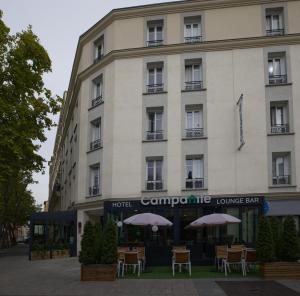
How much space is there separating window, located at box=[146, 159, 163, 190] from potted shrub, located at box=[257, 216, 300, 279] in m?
11.3

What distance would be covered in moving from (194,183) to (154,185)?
2.23 m

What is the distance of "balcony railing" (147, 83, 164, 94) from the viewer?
1155 inches

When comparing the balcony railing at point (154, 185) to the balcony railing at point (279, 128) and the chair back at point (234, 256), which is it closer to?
the balcony railing at point (279, 128)

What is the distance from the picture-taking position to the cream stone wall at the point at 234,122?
27266 millimetres

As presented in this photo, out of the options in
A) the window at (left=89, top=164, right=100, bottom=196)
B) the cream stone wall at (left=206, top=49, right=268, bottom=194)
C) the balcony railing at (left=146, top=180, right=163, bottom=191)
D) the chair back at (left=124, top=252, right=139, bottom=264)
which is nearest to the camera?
the chair back at (left=124, top=252, right=139, bottom=264)

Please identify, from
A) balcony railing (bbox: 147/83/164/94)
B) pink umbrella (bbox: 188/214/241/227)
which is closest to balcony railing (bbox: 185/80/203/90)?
balcony railing (bbox: 147/83/164/94)

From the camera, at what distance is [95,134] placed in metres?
31.8

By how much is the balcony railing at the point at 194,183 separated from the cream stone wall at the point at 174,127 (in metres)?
0.45

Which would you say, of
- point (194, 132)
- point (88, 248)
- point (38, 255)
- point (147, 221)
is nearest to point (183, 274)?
point (147, 221)

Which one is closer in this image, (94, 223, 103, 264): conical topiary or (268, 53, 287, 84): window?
(94, 223, 103, 264): conical topiary

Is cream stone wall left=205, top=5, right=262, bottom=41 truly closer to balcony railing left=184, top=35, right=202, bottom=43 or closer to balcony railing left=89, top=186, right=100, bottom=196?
balcony railing left=184, top=35, right=202, bottom=43

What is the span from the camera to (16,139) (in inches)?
998

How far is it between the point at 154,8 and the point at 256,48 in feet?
21.3

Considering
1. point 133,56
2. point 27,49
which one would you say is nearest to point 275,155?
point 133,56
